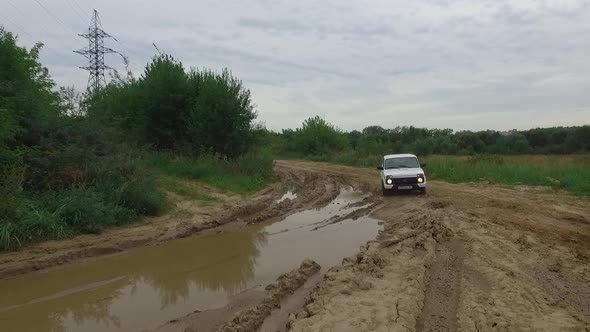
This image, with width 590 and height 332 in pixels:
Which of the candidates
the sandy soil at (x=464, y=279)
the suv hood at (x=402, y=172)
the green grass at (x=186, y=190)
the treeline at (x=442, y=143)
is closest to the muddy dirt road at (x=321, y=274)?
the sandy soil at (x=464, y=279)

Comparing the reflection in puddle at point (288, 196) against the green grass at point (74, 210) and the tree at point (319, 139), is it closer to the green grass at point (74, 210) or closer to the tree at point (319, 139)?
the green grass at point (74, 210)

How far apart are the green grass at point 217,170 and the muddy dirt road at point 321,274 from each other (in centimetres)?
544

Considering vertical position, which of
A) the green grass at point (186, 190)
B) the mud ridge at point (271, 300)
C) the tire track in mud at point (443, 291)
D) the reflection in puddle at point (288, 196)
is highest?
the green grass at point (186, 190)

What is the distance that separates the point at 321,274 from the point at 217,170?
14033 mm

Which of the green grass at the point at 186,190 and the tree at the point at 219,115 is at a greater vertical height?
the tree at the point at 219,115

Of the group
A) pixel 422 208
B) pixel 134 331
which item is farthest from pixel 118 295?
pixel 422 208

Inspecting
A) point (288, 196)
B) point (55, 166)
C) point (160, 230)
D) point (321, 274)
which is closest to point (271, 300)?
point (321, 274)

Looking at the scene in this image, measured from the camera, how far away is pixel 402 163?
1878cm

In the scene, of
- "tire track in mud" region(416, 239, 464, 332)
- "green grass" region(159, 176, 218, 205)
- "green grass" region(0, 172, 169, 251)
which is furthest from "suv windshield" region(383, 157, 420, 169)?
"tire track in mud" region(416, 239, 464, 332)

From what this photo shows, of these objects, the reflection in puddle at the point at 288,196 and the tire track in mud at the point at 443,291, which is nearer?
the tire track in mud at the point at 443,291

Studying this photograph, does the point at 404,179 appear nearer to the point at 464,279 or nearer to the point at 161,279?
the point at 464,279

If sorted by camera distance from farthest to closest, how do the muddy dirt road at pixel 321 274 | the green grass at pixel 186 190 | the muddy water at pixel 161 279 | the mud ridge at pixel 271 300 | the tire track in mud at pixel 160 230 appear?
the green grass at pixel 186 190
the tire track in mud at pixel 160 230
the muddy water at pixel 161 279
the muddy dirt road at pixel 321 274
the mud ridge at pixel 271 300

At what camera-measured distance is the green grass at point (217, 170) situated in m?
19.3

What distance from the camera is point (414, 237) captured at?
963 centimetres
